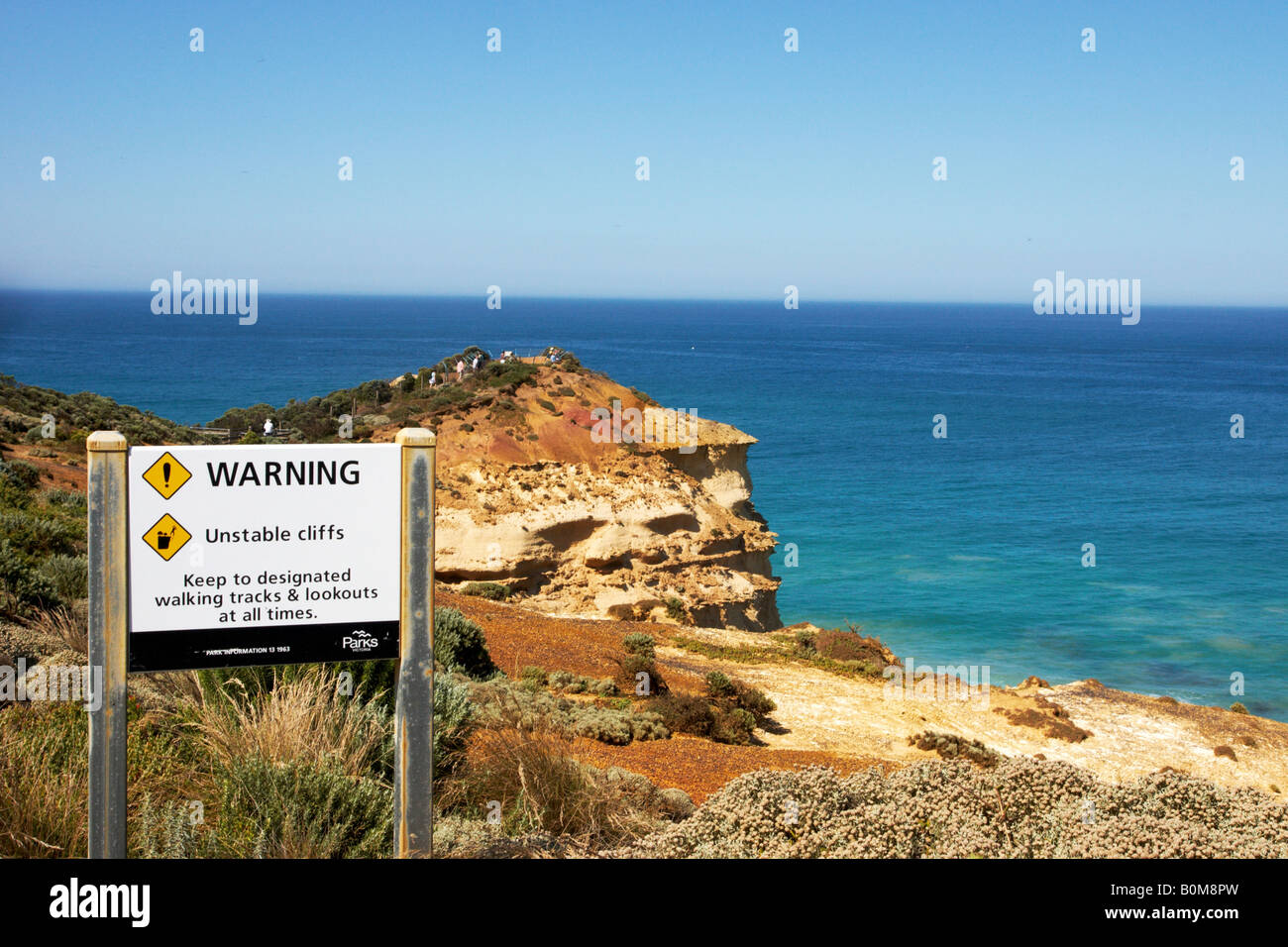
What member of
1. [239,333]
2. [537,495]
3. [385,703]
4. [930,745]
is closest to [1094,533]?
[537,495]

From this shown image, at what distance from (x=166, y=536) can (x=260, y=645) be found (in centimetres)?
59

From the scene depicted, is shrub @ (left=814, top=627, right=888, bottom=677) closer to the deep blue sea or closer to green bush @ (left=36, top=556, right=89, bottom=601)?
the deep blue sea

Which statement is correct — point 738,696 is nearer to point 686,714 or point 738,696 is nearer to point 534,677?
point 686,714

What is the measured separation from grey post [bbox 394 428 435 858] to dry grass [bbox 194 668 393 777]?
889 millimetres

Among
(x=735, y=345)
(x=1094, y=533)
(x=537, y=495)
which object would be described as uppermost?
(x=735, y=345)

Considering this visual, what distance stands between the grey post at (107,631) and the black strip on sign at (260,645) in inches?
4.1

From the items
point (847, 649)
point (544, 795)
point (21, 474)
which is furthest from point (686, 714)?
point (21, 474)

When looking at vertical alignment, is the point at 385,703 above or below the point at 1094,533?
above

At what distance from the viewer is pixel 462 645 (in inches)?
476

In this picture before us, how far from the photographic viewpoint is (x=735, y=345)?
186875 mm

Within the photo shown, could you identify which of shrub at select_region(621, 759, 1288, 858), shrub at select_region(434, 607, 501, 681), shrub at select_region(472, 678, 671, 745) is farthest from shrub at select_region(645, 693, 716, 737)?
shrub at select_region(621, 759, 1288, 858)

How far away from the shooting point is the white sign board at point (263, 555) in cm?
427
